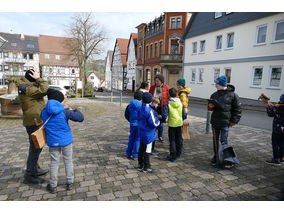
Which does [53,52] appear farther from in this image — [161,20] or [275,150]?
[275,150]

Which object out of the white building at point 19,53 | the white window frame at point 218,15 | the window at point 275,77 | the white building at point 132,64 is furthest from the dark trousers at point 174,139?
the white building at point 19,53

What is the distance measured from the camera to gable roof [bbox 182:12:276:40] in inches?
651

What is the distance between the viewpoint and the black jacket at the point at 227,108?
169 inches

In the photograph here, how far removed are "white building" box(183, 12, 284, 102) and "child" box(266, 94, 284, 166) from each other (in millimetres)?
11696

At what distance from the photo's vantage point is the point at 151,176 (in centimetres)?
393

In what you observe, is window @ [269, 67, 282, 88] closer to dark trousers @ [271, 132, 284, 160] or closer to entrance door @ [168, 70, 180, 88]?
dark trousers @ [271, 132, 284, 160]

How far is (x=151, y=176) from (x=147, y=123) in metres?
1.03

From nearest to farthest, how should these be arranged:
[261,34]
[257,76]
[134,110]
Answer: [134,110] → [261,34] → [257,76]

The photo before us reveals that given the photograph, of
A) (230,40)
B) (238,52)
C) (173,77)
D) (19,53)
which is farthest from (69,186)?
(19,53)

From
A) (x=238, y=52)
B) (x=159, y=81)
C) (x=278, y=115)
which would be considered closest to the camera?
(x=278, y=115)

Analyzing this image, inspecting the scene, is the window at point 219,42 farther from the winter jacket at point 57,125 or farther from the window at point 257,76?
the winter jacket at point 57,125

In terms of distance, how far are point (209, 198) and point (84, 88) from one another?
22876 millimetres

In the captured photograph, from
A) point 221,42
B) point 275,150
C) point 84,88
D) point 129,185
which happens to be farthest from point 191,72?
point 129,185

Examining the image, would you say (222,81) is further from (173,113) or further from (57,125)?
(57,125)
